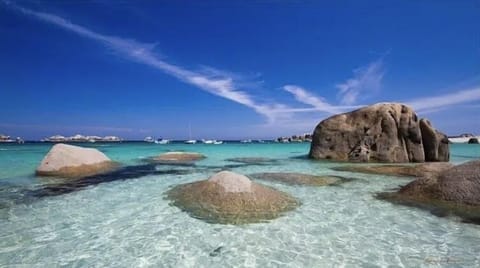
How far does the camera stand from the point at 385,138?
26984 mm

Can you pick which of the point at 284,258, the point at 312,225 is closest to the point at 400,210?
the point at 312,225

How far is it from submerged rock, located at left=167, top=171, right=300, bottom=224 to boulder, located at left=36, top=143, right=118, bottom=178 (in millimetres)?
10303

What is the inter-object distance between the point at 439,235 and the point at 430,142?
23452 millimetres

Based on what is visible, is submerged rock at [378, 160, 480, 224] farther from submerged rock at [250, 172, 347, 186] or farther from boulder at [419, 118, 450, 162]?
boulder at [419, 118, 450, 162]

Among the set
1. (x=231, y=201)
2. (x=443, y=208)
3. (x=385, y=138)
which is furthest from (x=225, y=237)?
(x=385, y=138)

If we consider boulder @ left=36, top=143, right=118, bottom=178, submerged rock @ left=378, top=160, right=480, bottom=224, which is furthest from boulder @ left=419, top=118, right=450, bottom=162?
boulder @ left=36, top=143, right=118, bottom=178

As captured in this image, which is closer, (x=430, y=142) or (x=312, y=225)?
(x=312, y=225)

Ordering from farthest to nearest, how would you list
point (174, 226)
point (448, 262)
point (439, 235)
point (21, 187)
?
point (21, 187) → point (174, 226) → point (439, 235) → point (448, 262)

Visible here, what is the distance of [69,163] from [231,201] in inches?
539

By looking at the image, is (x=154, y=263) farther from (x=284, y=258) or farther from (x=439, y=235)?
(x=439, y=235)

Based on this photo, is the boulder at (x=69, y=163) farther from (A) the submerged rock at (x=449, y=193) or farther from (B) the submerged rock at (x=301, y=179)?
(A) the submerged rock at (x=449, y=193)

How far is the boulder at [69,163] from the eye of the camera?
17.6m

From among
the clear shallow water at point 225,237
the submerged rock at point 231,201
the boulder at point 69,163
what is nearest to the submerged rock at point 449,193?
the clear shallow water at point 225,237

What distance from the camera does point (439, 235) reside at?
7.05m
